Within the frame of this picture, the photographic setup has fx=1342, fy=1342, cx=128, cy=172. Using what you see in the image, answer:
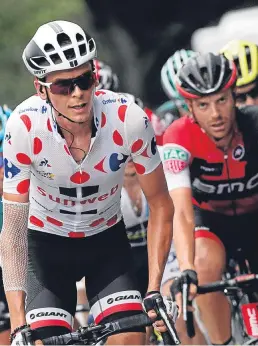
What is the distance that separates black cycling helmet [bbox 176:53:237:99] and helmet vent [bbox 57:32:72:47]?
1813 millimetres

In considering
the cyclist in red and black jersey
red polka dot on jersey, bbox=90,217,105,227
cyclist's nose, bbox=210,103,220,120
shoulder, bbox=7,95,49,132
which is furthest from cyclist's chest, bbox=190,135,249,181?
shoulder, bbox=7,95,49,132

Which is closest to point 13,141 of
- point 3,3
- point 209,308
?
point 209,308

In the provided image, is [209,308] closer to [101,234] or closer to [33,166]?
[101,234]

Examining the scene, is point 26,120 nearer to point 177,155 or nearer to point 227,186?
point 177,155

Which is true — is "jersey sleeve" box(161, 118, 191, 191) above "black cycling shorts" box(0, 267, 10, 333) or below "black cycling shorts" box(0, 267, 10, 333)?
above

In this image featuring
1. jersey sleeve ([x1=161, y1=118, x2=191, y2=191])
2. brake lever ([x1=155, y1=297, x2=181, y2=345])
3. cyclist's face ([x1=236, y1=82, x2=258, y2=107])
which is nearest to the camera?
brake lever ([x1=155, y1=297, x2=181, y2=345])

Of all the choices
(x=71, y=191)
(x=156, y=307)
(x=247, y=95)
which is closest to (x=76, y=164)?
(x=71, y=191)

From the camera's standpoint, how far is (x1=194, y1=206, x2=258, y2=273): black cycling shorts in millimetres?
8961

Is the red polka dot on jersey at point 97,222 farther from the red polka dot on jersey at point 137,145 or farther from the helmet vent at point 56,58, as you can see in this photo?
the helmet vent at point 56,58

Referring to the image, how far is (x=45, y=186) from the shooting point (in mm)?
7469

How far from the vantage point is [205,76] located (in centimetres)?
885

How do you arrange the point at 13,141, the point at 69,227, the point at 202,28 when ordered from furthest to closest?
the point at 202,28
the point at 69,227
the point at 13,141

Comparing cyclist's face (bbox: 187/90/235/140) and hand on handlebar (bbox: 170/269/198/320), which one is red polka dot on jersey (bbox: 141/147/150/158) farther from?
cyclist's face (bbox: 187/90/235/140)

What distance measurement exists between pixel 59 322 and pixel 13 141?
1.05 meters
